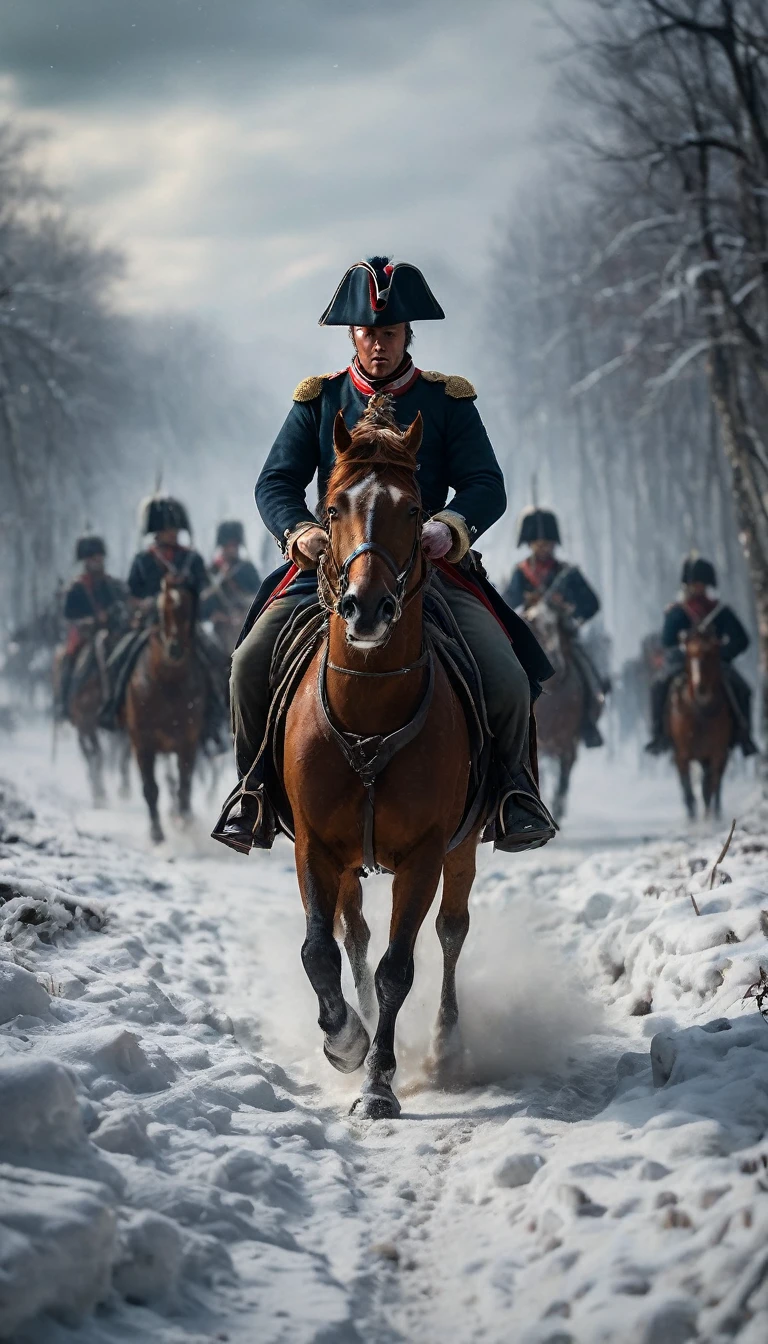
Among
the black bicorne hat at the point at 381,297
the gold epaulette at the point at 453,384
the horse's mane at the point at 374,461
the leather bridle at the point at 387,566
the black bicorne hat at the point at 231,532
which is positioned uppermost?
the black bicorne hat at the point at 231,532

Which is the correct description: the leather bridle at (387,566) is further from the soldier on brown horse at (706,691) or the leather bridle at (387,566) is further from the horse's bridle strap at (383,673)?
the soldier on brown horse at (706,691)

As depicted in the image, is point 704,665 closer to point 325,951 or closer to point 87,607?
point 87,607

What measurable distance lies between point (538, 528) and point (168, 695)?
529 centimetres

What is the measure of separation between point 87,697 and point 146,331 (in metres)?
34.5

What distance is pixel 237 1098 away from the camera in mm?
4406

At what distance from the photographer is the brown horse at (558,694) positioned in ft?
51.0

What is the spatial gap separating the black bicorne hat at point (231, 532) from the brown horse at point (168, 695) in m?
8.07

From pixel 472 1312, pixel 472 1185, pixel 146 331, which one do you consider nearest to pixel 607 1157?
pixel 472 1185

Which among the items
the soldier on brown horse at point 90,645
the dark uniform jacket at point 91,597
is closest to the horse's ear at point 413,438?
the soldier on brown horse at point 90,645

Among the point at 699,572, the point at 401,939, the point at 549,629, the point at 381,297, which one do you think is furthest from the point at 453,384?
the point at 699,572

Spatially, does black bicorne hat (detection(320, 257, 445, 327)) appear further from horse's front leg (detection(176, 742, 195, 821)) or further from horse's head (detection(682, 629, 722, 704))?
horse's head (detection(682, 629, 722, 704))

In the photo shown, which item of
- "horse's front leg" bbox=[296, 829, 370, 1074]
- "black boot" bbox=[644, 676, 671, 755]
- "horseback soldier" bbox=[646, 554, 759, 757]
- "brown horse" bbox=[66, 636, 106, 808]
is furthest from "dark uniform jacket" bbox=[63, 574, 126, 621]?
"horse's front leg" bbox=[296, 829, 370, 1074]

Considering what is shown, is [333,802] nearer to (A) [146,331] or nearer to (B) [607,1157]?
(B) [607,1157]

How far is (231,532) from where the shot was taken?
2194 cm
